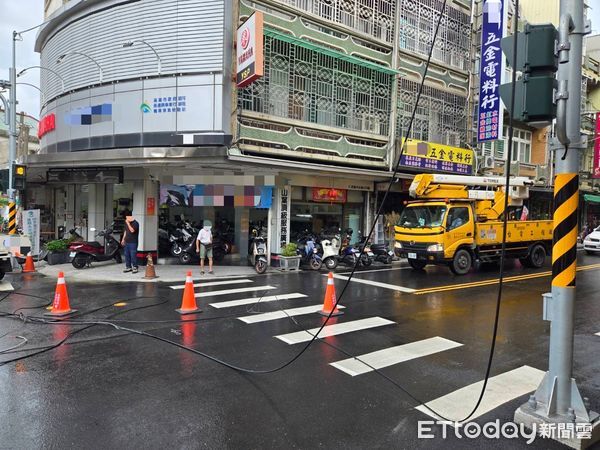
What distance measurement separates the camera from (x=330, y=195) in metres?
17.5

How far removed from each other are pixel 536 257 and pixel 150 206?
13.9m

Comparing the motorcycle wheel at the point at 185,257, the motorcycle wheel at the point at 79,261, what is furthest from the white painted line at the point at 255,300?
the motorcycle wheel at the point at 79,261

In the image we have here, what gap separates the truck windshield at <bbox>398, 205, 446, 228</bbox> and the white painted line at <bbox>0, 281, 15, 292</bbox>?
11.2 metres

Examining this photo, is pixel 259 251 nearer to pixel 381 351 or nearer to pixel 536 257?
pixel 381 351

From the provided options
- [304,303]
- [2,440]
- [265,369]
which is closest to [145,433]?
[2,440]

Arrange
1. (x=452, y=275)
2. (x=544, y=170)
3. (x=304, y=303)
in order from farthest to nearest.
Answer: (x=544, y=170)
(x=452, y=275)
(x=304, y=303)

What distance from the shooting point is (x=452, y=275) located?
13.7m

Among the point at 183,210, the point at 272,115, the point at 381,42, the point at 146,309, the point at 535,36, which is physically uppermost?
the point at 381,42

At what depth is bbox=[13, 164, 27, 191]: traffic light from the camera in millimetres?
13508

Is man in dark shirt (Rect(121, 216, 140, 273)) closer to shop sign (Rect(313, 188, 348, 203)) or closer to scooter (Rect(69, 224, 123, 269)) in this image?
scooter (Rect(69, 224, 123, 269))

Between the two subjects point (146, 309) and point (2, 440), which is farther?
point (146, 309)

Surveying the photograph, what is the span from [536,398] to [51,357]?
577 cm

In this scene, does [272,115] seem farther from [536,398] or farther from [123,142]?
[536,398]

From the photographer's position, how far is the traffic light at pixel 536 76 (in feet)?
12.6
